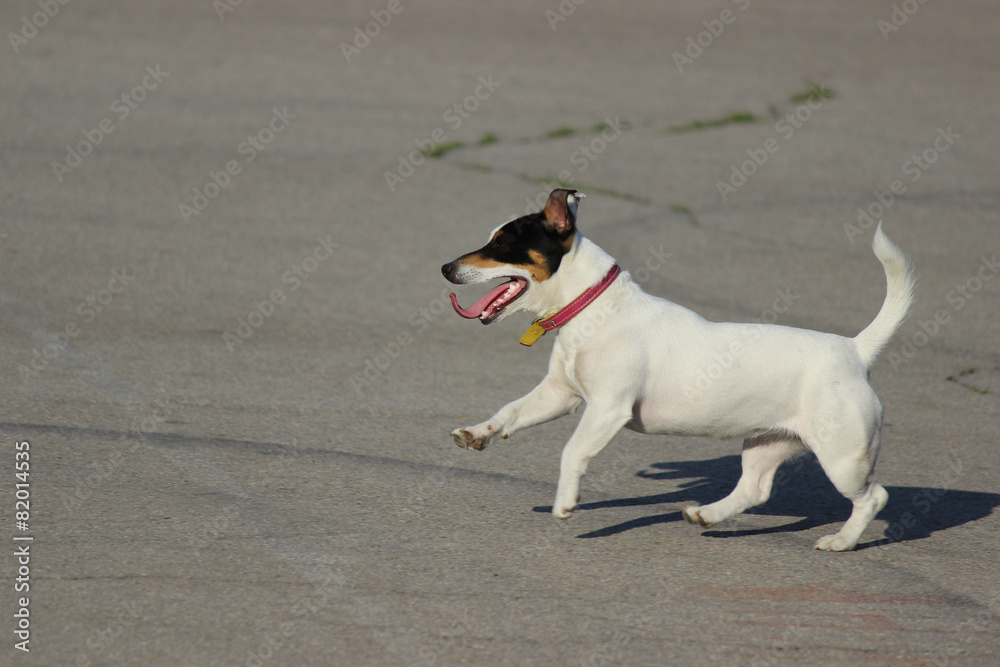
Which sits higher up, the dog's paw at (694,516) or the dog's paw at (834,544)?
the dog's paw at (694,516)

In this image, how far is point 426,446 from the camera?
5922 mm

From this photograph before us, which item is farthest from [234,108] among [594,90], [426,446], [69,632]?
[69,632]

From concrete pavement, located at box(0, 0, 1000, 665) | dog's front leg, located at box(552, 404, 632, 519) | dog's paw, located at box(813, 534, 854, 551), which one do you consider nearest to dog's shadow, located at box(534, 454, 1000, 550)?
concrete pavement, located at box(0, 0, 1000, 665)

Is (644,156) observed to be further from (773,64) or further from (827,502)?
(827,502)

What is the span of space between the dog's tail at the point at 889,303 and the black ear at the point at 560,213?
146 centimetres

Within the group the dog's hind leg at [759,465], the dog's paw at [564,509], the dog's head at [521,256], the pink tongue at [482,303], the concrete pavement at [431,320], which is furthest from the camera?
the dog's hind leg at [759,465]

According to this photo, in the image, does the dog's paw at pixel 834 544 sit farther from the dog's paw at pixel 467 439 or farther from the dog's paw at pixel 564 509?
the dog's paw at pixel 467 439

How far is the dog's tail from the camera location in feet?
16.0

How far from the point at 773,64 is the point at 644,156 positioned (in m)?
4.93

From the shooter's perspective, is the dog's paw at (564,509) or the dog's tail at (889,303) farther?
the dog's tail at (889,303)

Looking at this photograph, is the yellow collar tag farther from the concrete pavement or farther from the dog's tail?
the dog's tail

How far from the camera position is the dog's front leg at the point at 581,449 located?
468 cm

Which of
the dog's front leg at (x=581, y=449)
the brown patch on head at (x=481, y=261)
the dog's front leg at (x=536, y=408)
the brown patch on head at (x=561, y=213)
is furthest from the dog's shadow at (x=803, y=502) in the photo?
the brown patch on head at (x=561, y=213)

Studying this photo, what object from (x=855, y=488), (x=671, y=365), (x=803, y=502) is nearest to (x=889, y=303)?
(x=855, y=488)
